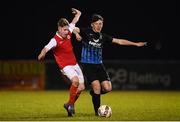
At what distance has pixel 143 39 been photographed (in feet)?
113

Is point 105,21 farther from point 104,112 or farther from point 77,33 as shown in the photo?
point 104,112

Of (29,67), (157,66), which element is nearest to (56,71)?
(29,67)

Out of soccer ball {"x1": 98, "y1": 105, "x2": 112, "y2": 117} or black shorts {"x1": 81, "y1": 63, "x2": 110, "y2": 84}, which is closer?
soccer ball {"x1": 98, "y1": 105, "x2": 112, "y2": 117}

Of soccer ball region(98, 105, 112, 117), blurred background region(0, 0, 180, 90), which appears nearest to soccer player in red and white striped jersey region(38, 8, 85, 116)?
soccer ball region(98, 105, 112, 117)

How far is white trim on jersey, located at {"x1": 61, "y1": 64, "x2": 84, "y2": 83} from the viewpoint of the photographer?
12875 mm

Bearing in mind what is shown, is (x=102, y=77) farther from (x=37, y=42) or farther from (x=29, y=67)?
(x=37, y=42)

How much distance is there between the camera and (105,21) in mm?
34562

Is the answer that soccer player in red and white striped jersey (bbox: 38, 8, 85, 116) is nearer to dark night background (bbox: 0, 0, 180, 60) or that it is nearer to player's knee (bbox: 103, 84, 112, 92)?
player's knee (bbox: 103, 84, 112, 92)

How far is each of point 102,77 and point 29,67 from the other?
12737 mm

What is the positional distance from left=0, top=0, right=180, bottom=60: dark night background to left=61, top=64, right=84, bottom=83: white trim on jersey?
20.3 metres

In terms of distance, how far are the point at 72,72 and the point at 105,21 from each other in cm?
2186

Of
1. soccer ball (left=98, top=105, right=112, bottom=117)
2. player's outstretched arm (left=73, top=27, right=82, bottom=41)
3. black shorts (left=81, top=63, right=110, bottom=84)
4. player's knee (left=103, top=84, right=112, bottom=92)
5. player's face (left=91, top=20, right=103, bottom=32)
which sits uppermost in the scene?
player's face (left=91, top=20, right=103, bottom=32)

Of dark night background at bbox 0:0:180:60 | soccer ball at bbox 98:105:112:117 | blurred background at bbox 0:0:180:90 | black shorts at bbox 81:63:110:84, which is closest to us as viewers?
soccer ball at bbox 98:105:112:117

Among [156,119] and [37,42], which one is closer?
[156,119]
